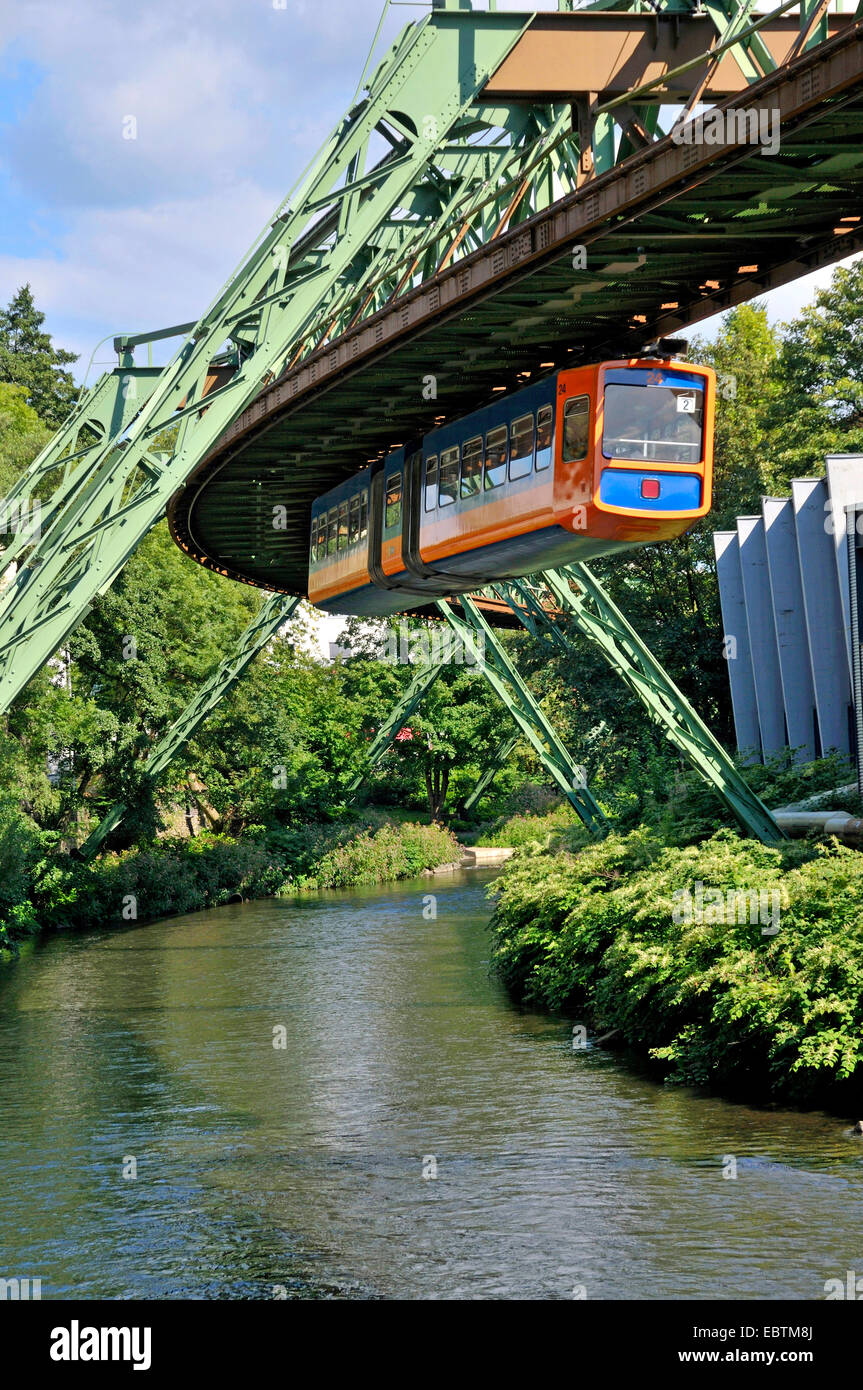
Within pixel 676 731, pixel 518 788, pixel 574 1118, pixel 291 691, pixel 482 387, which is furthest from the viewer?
pixel 518 788

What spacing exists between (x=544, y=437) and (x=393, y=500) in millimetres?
5591

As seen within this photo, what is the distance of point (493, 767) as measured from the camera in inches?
2370

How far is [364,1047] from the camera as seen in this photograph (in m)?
19.6

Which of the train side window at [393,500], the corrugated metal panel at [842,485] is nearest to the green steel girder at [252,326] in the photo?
the train side window at [393,500]

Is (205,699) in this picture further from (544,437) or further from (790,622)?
(544,437)

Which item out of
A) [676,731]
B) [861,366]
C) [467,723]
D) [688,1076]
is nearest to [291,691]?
[467,723]

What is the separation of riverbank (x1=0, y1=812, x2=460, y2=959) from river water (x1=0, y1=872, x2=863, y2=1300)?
11.9 meters

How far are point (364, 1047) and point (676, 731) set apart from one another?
758 cm

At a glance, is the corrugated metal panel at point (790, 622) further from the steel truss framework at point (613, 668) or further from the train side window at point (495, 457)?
the train side window at point (495, 457)

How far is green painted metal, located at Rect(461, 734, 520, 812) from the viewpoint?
5906 cm

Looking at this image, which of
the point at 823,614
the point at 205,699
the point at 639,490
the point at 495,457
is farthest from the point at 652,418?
the point at 205,699

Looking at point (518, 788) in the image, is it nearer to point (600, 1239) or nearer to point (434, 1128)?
point (434, 1128)

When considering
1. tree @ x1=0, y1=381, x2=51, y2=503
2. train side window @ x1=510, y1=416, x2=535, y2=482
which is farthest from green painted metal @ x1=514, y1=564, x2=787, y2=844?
tree @ x1=0, y1=381, x2=51, y2=503

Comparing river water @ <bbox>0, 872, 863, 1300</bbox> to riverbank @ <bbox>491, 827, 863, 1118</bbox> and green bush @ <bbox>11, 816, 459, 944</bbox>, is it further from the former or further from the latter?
green bush @ <bbox>11, 816, 459, 944</bbox>
